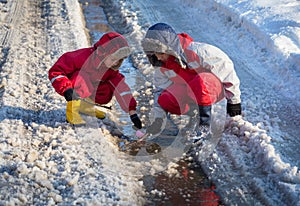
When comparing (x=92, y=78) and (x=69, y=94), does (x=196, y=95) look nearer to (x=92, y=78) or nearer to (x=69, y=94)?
(x=92, y=78)

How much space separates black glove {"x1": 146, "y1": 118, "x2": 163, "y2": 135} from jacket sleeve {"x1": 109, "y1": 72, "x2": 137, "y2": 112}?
35 cm

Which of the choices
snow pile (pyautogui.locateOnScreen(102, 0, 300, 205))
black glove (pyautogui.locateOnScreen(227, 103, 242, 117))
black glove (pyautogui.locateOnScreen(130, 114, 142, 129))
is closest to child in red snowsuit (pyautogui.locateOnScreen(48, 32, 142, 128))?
black glove (pyautogui.locateOnScreen(130, 114, 142, 129))

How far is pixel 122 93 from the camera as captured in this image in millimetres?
5246

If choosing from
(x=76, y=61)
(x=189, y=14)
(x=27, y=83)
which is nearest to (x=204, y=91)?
(x=76, y=61)

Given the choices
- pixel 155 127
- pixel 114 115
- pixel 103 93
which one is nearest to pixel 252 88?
pixel 155 127

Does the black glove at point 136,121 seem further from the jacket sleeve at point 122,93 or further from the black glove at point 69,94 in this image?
the black glove at point 69,94

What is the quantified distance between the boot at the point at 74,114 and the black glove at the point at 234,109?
1.60 m

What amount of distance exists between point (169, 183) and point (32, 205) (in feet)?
4.29

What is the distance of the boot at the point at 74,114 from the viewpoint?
16.9 ft

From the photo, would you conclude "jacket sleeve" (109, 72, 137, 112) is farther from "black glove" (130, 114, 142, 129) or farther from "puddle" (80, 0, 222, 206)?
"puddle" (80, 0, 222, 206)

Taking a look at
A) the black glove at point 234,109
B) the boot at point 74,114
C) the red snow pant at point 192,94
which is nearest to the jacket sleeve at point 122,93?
the red snow pant at point 192,94

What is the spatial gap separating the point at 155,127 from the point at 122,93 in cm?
56

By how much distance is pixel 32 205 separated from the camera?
365 centimetres

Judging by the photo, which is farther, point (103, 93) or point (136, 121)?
point (103, 93)
